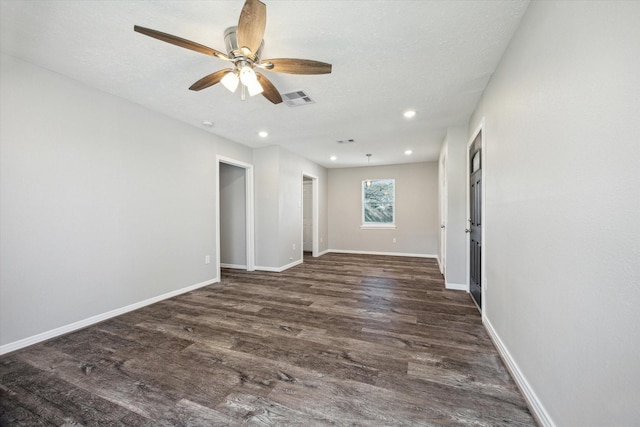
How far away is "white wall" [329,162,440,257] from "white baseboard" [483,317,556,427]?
446cm

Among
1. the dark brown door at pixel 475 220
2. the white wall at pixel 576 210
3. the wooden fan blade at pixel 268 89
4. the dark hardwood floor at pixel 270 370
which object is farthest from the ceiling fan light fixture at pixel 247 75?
the dark brown door at pixel 475 220

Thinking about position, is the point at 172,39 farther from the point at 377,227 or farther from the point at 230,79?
the point at 377,227

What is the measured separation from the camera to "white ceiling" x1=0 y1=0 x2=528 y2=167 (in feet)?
5.34

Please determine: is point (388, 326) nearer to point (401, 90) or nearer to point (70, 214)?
point (401, 90)

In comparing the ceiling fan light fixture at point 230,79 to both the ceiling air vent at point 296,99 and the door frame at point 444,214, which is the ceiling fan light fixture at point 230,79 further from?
the door frame at point 444,214

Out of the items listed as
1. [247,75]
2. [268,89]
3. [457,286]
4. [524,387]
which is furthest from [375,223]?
[247,75]

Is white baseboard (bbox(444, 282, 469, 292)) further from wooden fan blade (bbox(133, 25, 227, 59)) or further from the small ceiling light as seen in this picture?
wooden fan blade (bbox(133, 25, 227, 59))

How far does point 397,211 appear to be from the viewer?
6781 millimetres

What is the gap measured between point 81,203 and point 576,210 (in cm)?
380

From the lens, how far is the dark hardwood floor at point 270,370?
1479mm

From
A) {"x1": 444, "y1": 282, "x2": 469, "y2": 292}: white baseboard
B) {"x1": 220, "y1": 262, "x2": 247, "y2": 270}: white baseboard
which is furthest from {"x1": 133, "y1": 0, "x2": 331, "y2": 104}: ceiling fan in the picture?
{"x1": 220, "y1": 262, "x2": 247, "y2": 270}: white baseboard

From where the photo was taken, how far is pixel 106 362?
6.53 ft

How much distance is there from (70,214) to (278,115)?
2.47 metres

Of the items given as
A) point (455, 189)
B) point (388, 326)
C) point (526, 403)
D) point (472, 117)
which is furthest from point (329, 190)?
point (526, 403)
